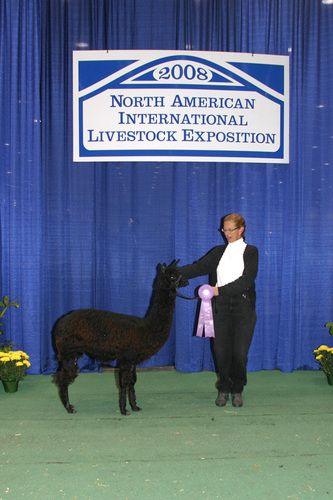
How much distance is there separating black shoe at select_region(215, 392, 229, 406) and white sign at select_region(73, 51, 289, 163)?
82.4 inches

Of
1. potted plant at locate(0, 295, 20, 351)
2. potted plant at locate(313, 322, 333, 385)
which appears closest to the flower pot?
potted plant at locate(0, 295, 20, 351)

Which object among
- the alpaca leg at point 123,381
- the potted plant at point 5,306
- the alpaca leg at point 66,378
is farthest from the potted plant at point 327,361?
the potted plant at point 5,306

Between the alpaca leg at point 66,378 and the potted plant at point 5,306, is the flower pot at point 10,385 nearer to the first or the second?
the potted plant at point 5,306

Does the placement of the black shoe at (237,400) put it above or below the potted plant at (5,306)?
below

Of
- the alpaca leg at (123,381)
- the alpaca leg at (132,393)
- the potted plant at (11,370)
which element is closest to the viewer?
the alpaca leg at (123,381)

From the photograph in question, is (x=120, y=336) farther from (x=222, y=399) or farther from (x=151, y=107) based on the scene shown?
(x=151, y=107)

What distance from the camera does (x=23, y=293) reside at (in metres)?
4.83

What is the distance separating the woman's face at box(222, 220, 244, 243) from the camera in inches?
152

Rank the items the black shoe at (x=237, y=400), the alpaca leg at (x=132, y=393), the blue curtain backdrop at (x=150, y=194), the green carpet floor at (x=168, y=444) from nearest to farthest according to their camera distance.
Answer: the green carpet floor at (x=168, y=444) → the alpaca leg at (x=132, y=393) → the black shoe at (x=237, y=400) → the blue curtain backdrop at (x=150, y=194)

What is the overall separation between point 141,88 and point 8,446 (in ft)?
10.6

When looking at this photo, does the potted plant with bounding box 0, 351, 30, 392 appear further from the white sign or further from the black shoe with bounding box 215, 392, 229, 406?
the white sign

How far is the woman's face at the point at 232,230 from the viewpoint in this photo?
12.7ft

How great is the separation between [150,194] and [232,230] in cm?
130

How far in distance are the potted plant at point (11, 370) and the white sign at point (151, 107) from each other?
1.85 m
